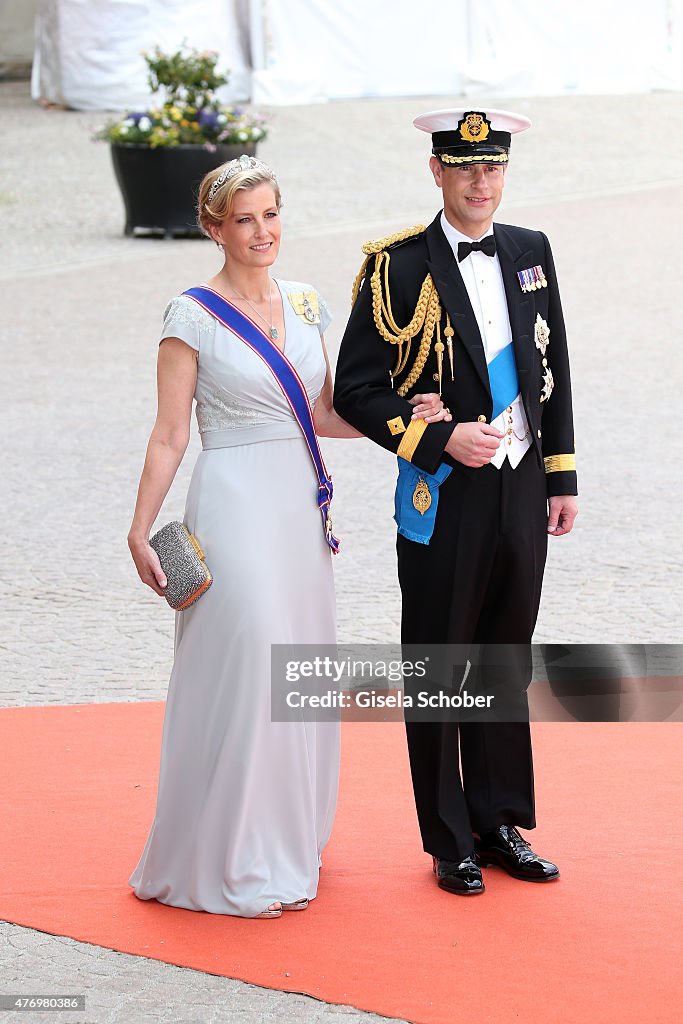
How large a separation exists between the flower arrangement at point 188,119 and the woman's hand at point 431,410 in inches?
449

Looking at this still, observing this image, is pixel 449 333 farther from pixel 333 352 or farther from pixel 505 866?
pixel 333 352

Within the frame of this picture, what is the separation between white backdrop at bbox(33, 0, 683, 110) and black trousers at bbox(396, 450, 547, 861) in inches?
742

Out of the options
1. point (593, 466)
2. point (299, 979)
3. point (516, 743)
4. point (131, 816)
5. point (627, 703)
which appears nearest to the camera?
point (299, 979)

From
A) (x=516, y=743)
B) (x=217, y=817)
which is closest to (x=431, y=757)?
(x=516, y=743)

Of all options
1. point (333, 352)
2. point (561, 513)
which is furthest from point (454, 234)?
point (333, 352)

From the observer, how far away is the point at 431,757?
12.9 feet

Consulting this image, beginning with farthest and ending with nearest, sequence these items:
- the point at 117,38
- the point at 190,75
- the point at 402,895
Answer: the point at 117,38 < the point at 190,75 < the point at 402,895

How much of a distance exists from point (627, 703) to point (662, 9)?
19496 millimetres

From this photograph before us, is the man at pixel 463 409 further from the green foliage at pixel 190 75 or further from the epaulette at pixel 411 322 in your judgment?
the green foliage at pixel 190 75

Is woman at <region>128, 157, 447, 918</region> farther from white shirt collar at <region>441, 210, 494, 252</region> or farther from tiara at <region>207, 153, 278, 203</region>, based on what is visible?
white shirt collar at <region>441, 210, 494, 252</region>

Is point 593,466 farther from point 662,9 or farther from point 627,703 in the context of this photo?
point 662,9

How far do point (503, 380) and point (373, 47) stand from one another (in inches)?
779

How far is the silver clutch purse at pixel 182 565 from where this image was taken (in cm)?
374

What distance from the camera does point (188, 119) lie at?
49.0ft
